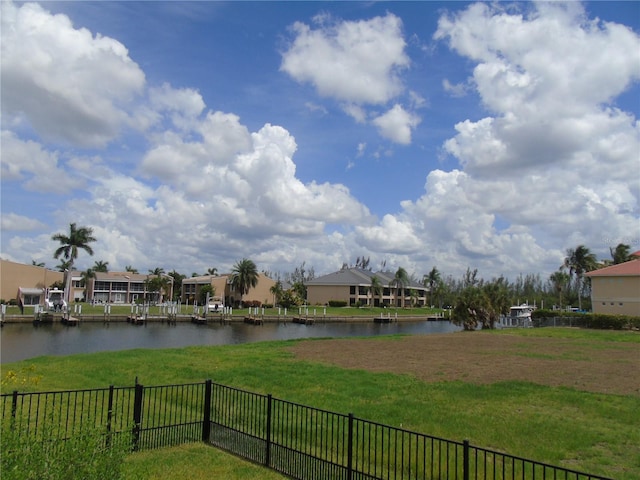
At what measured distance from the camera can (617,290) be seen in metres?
53.5

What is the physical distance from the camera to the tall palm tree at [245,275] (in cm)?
10225

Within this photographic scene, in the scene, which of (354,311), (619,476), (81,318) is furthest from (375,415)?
(354,311)

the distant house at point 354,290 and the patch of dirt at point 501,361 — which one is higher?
the distant house at point 354,290

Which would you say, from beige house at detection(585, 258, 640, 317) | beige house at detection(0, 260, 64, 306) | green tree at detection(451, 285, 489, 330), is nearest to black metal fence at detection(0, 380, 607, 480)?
green tree at detection(451, 285, 489, 330)

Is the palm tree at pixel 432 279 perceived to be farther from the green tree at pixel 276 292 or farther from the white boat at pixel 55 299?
the white boat at pixel 55 299

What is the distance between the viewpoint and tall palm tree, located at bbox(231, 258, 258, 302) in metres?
102

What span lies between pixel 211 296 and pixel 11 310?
38.5 metres

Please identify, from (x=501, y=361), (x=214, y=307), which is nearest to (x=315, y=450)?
(x=501, y=361)

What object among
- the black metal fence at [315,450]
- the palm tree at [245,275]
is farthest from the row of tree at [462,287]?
the black metal fence at [315,450]

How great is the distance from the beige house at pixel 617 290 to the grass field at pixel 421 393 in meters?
27.8

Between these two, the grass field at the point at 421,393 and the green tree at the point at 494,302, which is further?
the green tree at the point at 494,302

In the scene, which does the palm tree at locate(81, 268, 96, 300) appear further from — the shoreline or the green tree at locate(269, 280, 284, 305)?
the shoreline

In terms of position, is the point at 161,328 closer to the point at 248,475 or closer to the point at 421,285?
the point at 248,475

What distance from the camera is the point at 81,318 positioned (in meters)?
64.1
